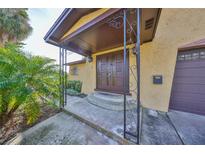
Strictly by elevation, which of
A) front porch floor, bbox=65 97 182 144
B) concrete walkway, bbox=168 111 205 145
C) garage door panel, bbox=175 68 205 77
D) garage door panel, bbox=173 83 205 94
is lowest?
concrete walkway, bbox=168 111 205 145

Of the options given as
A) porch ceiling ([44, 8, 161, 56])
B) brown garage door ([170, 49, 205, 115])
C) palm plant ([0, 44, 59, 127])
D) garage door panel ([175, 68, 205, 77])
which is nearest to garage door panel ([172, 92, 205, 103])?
brown garage door ([170, 49, 205, 115])

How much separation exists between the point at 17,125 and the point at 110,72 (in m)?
4.15

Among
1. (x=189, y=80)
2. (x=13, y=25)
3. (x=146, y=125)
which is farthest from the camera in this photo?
(x=13, y=25)

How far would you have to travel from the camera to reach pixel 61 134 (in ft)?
8.37

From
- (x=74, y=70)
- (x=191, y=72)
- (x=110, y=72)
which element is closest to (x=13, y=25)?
(x=74, y=70)

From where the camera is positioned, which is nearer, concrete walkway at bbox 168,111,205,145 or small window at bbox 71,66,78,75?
concrete walkway at bbox 168,111,205,145

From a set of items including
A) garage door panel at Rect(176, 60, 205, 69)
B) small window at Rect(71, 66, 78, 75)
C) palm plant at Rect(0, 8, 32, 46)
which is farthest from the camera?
small window at Rect(71, 66, 78, 75)

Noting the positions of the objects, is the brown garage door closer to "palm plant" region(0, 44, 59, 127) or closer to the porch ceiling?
the porch ceiling

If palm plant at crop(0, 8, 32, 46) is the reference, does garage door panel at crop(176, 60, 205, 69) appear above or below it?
below

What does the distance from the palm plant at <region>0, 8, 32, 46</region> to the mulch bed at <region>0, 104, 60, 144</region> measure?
5095 millimetres

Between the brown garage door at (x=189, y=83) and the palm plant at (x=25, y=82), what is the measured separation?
473 cm

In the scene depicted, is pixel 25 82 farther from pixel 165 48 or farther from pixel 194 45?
pixel 194 45

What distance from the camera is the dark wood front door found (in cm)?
491
